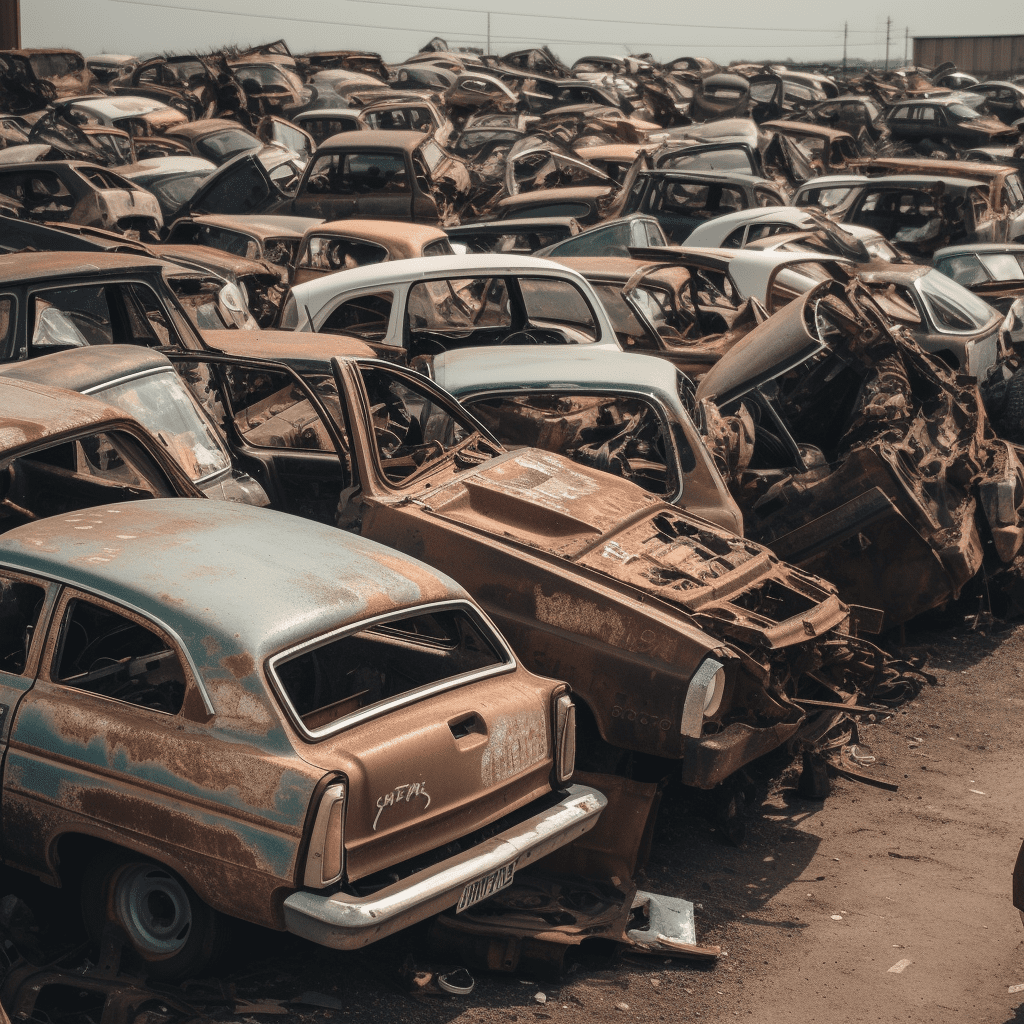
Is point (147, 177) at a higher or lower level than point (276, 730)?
higher

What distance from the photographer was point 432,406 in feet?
21.6

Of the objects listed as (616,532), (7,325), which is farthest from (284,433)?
(616,532)

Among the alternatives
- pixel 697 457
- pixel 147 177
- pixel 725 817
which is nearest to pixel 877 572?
pixel 697 457

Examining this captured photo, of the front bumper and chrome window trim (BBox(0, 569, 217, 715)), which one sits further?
chrome window trim (BBox(0, 569, 217, 715))

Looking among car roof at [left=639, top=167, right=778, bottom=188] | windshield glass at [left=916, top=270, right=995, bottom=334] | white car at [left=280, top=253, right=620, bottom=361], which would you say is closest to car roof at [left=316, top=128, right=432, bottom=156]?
car roof at [left=639, top=167, right=778, bottom=188]

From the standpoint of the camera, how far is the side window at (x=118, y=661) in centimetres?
433

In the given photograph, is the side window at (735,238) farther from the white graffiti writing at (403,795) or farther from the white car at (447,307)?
the white graffiti writing at (403,795)

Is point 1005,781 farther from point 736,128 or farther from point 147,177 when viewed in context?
point 736,128

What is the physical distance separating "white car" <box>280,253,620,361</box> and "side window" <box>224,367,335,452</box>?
32.9 inches

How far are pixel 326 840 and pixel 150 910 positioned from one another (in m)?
0.81

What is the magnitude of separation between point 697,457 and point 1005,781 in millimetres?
2169

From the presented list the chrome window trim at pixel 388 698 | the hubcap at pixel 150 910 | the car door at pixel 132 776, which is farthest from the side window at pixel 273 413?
the hubcap at pixel 150 910

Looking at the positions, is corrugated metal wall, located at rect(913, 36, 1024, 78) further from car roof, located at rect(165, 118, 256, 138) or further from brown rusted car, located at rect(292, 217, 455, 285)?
brown rusted car, located at rect(292, 217, 455, 285)

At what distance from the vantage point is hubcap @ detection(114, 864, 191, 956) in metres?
3.93
